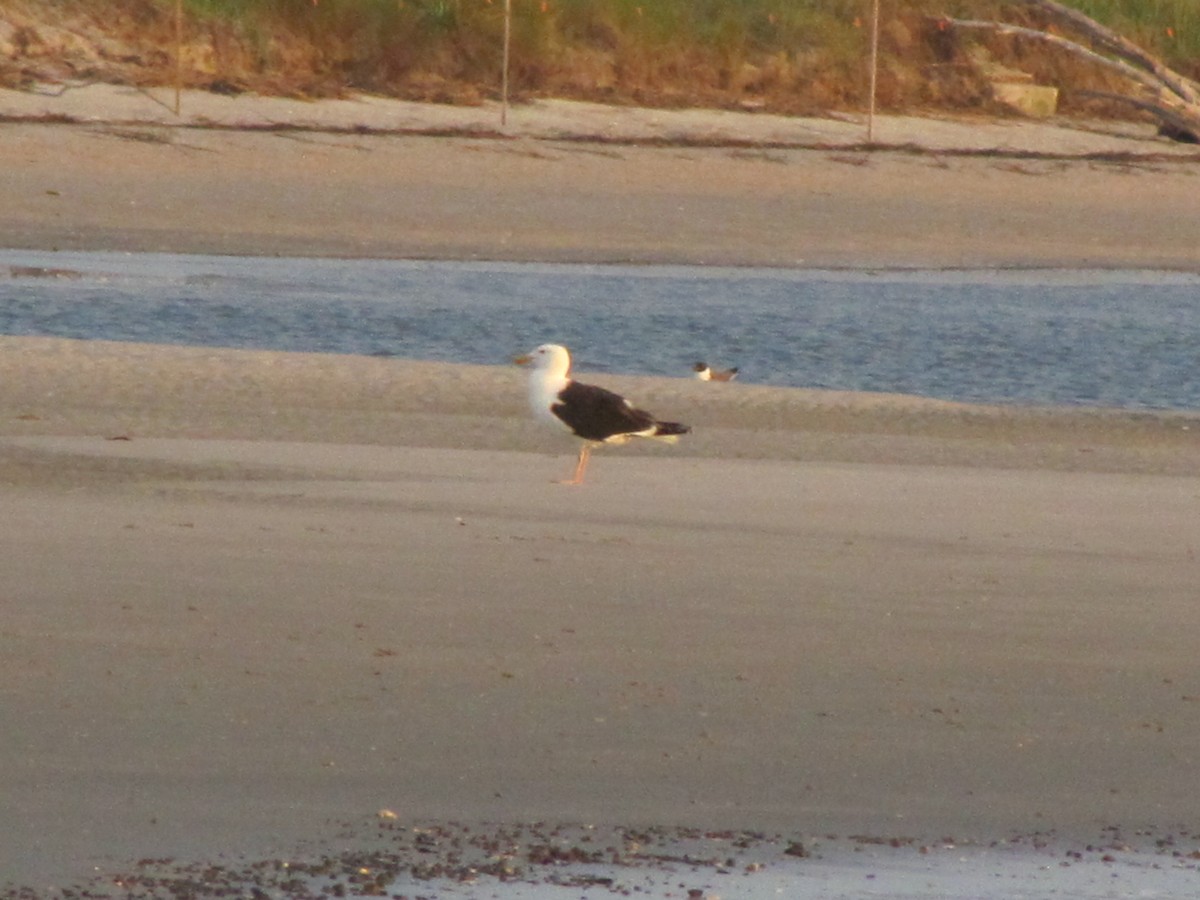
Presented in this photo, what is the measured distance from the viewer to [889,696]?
231 inches

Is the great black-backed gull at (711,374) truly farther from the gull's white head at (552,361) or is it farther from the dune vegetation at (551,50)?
the dune vegetation at (551,50)

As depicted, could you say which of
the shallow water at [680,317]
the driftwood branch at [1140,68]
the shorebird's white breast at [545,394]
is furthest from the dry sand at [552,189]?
the shorebird's white breast at [545,394]

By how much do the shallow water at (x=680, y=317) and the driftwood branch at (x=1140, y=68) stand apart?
796 centimetres

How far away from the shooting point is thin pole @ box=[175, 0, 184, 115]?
81.8 feet

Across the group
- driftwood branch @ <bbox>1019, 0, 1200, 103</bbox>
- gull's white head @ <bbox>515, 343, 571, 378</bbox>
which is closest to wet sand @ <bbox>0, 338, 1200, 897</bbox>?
gull's white head @ <bbox>515, 343, 571, 378</bbox>

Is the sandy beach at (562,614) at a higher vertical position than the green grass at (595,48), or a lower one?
lower

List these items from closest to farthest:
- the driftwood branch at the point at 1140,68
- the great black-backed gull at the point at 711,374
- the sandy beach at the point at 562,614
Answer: the sandy beach at the point at 562,614 → the great black-backed gull at the point at 711,374 → the driftwood branch at the point at 1140,68

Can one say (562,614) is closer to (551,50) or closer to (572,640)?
(572,640)

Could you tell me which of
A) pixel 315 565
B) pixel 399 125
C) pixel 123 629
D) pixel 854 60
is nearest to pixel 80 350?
pixel 315 565

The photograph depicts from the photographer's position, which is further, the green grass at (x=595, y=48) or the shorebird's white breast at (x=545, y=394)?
the green grass at (x=595, y=48)

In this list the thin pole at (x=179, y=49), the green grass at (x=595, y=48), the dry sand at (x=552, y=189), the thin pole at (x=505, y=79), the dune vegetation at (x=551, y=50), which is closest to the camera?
the dry sand at (x=552, y=189)

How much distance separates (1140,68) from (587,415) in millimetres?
23514

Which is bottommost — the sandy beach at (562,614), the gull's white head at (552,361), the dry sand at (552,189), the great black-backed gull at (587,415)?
the sandy beach at (562,614)

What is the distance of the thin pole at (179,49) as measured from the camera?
81.8 ft
